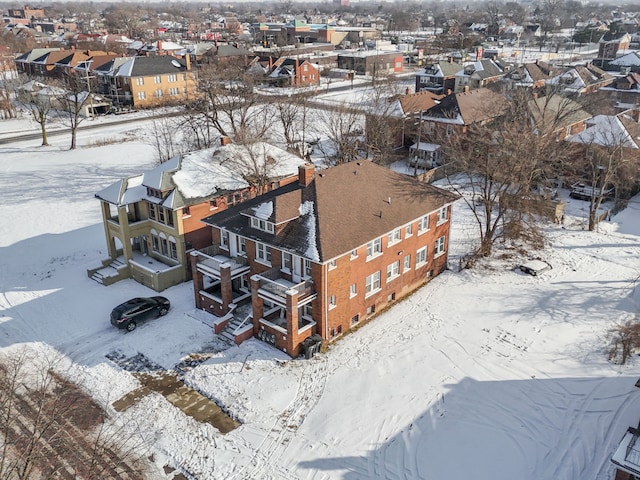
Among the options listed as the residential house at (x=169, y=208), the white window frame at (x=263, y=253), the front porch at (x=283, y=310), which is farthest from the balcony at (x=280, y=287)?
the residential house at (x=169, y=208)

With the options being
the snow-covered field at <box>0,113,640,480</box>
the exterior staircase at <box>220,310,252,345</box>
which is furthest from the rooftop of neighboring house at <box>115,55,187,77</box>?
the exterior staircase at <box>220,310,252,345</box>

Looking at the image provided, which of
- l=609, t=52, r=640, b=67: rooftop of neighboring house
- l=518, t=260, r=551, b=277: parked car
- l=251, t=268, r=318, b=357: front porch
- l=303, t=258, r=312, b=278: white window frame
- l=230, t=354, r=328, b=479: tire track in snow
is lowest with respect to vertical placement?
l=230, t=354, r=328, b=479: tire track in snow

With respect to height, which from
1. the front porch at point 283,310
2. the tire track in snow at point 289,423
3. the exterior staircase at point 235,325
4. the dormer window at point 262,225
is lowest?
the tire track in snow at point 289,423

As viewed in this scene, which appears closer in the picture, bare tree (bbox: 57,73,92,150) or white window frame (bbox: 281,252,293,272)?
white window frame (bbox: 281,252,293,272)

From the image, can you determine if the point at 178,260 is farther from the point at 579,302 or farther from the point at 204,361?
the point at 579,302

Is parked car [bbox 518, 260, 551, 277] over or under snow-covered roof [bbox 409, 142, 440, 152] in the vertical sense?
under

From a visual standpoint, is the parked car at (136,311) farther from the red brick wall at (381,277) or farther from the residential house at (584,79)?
the residential house at (584,79)

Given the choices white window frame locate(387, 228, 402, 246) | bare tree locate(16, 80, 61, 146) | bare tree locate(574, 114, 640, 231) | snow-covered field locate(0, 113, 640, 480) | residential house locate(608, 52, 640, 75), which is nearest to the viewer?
snow-covered field locate(0, 113, 640, 480)

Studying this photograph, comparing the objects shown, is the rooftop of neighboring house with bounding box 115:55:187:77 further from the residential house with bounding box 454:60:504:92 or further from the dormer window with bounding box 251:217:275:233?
the dormer window with bounding box 251:217:275:233
